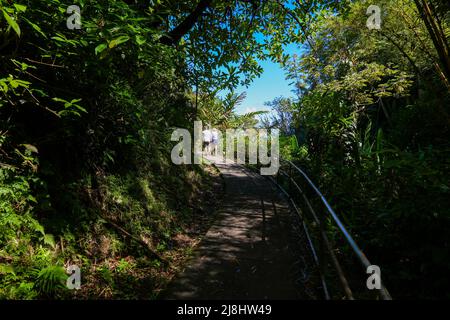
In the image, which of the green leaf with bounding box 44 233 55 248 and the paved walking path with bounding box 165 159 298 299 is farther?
the paved walking path with bounding box 165 159 298 299

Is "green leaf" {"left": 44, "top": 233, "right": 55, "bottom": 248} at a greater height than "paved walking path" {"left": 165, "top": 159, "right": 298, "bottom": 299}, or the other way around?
"green leaf" {"left": 44, "top": 233, "right": 55, "bottom": 248}

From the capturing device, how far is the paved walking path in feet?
11.5

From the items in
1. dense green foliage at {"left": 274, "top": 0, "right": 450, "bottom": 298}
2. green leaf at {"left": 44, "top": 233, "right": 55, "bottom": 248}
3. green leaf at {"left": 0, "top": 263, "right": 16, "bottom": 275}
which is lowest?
green leaf at {"left": 0, "top": 263, "right": 16, "bottom": 275}

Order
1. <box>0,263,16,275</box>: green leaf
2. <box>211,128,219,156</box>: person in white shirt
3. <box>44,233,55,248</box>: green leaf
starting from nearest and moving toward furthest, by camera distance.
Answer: <box>0,263,16,275</box>: green leaf → <box>44,233,55,248</box>: green leaf → <box>211,128,219,156</box>: person in white shirt

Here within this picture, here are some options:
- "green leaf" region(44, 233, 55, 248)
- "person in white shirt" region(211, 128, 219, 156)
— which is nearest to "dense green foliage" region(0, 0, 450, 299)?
"green leaf" region(44, 233, 55, 248)

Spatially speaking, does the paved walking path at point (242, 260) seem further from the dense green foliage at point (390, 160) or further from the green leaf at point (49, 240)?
the green leaf at point (49, 240)

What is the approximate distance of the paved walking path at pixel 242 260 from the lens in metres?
3.49

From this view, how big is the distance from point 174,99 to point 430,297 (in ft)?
29.0

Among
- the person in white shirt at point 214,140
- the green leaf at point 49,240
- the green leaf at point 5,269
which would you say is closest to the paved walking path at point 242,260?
the green leaf at point 49,240

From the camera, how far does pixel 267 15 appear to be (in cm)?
851

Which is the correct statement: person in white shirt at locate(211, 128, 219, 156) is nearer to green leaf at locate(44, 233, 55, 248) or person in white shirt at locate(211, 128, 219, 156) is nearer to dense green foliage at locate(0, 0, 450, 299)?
dense green foliage at locate(0, 0, 450, 299)

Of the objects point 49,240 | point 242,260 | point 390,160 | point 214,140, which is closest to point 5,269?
point 49,240

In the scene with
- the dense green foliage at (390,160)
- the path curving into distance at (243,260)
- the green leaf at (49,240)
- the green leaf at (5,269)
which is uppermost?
the dense green foliage at (390,160)
